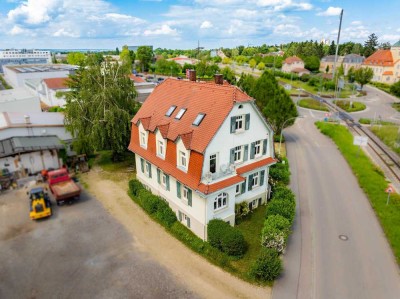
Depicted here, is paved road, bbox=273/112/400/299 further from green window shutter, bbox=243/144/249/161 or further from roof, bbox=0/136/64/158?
roof, bbox=0/136/64/158

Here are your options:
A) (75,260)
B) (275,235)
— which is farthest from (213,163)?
(75,260)

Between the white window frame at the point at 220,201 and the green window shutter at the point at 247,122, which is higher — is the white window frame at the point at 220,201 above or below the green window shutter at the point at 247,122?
below

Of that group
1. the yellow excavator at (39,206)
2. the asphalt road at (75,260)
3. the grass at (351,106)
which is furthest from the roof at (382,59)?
the yellow excavator at (39,206)

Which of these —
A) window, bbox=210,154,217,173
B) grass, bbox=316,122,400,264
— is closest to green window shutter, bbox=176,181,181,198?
window, bbox=210,154,217,173

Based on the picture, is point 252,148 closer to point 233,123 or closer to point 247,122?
point 247,122

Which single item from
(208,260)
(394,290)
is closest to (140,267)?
(208,260)

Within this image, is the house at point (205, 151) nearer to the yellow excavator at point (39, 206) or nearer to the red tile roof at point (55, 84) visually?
the yellow excavator at point (39, 206)
